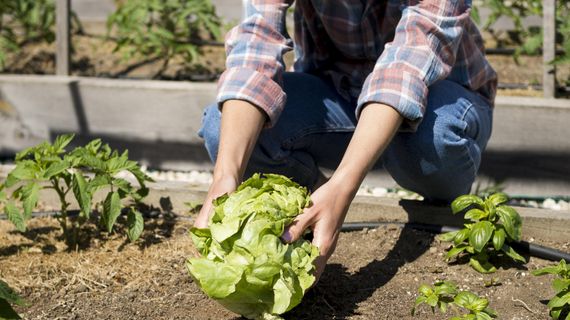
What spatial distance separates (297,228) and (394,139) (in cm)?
81

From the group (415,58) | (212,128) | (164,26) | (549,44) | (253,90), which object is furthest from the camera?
(164,26)

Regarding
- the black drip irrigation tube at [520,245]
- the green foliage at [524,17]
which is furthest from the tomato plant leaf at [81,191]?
the green foliage at [524,17]

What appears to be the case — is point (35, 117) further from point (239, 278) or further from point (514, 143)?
point (239, 278)

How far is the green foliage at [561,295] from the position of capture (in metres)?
2.58

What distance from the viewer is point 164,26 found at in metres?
5.38

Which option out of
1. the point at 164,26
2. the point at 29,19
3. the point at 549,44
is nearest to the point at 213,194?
the point at 549,44

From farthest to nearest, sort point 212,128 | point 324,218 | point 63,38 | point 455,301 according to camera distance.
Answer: point 63,38, point 212,128, point 455,301, point 324,218

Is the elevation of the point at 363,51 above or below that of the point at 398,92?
below

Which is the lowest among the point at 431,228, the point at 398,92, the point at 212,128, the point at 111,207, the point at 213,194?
the point at 431,228

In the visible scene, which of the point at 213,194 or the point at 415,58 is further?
the point at 415,58

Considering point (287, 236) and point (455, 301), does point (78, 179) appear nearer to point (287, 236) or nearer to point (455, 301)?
point (287, 236)

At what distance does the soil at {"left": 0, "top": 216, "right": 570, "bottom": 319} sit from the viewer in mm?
2805

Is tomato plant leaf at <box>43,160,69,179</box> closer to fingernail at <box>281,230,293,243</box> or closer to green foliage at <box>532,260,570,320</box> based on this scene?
fingernail at <box>281,230,293,243</box>

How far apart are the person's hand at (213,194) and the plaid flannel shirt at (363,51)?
311 millimetres
